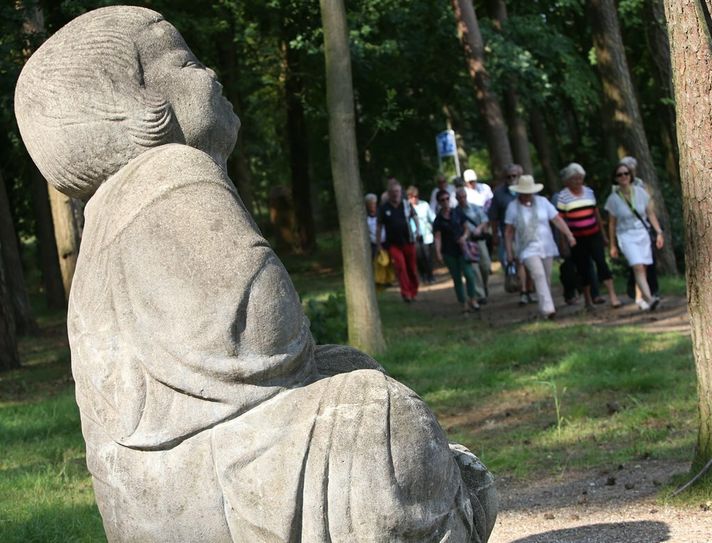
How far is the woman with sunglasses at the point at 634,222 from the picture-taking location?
1555 centimetres

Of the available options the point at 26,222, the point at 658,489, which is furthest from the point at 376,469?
the point at 26,222

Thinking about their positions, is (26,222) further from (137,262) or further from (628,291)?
(137,262)

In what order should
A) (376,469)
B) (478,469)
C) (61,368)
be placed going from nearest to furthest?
(376,469) < (478,469) < (61,368)

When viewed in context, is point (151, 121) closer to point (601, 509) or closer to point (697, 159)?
point (697, 159)

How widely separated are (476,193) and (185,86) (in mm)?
16470

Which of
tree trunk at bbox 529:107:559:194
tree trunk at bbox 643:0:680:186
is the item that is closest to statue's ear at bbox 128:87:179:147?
tree trunk at bbox 643:0:680:186

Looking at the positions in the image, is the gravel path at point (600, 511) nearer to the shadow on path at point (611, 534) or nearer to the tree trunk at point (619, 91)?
the shadow on path at point (611, 534)

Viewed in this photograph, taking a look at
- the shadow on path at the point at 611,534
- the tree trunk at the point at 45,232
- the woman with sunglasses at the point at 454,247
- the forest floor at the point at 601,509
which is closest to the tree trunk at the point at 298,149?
the tree trunk at the point at 45,232

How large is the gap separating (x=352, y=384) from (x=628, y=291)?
44.4 feet

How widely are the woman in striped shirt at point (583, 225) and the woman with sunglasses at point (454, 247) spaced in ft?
6.01

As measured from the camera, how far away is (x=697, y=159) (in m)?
6.89

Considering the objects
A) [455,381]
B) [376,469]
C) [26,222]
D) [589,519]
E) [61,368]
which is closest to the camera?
[376,469]

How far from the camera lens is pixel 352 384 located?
4.15m

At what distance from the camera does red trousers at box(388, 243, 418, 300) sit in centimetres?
2009
